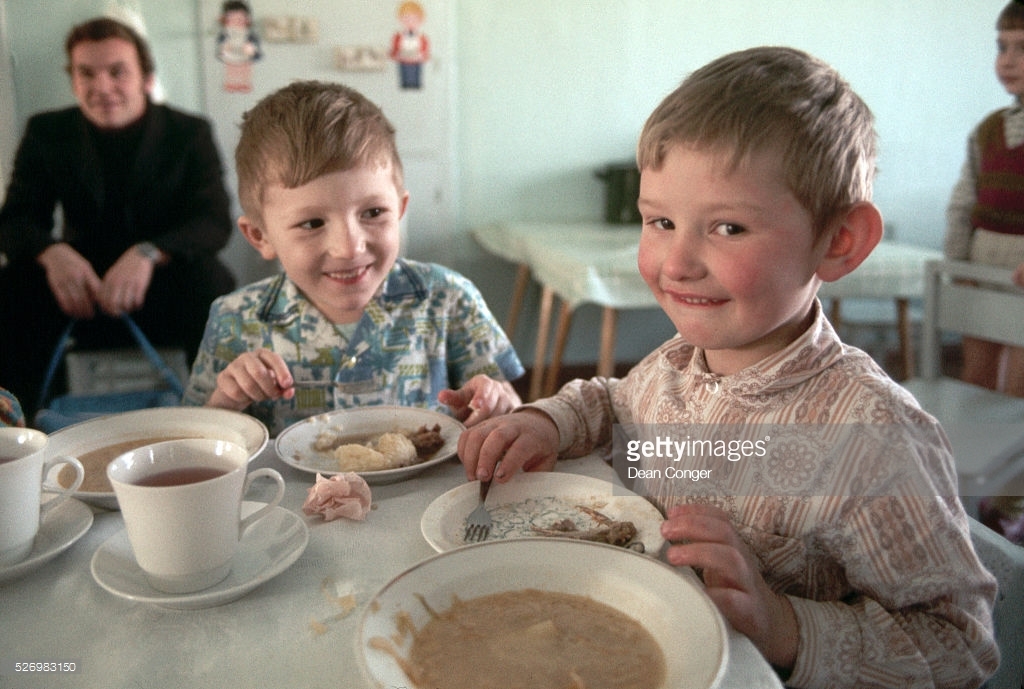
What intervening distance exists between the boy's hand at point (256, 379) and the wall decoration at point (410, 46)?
2391mm

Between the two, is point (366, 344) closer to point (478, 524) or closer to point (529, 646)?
point (478, 524)

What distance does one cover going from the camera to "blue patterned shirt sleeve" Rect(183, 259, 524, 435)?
122 centimetres

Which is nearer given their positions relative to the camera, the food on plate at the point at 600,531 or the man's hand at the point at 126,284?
the food on plate at the point at 600,531

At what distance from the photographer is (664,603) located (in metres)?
0.55

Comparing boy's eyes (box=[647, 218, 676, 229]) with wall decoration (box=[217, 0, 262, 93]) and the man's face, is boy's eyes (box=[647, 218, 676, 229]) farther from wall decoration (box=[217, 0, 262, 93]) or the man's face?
wall decoration (box=[217, 0, 262, 93])

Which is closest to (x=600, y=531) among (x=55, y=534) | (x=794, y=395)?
(x=794, y=395)

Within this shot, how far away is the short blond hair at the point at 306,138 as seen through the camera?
3.65ft

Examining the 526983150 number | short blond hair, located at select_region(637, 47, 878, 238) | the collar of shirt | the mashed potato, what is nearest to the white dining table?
the 526983150 number

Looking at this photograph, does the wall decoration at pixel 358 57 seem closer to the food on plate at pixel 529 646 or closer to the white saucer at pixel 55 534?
the white saucer at pixel 55 534

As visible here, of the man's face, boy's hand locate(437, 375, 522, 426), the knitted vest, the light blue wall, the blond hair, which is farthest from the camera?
the light blue wall

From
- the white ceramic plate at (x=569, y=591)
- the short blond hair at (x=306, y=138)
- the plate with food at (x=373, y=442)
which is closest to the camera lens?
the white ceramic plate at (x=569, y=591)

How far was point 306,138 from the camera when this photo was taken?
43.8 inches

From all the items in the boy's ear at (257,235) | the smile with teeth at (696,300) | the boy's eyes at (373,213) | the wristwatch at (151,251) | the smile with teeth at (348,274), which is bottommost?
the wristwatch at (151,251)

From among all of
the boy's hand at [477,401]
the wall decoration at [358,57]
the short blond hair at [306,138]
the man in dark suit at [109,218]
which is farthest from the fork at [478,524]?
the wall decoration at [358,57]
